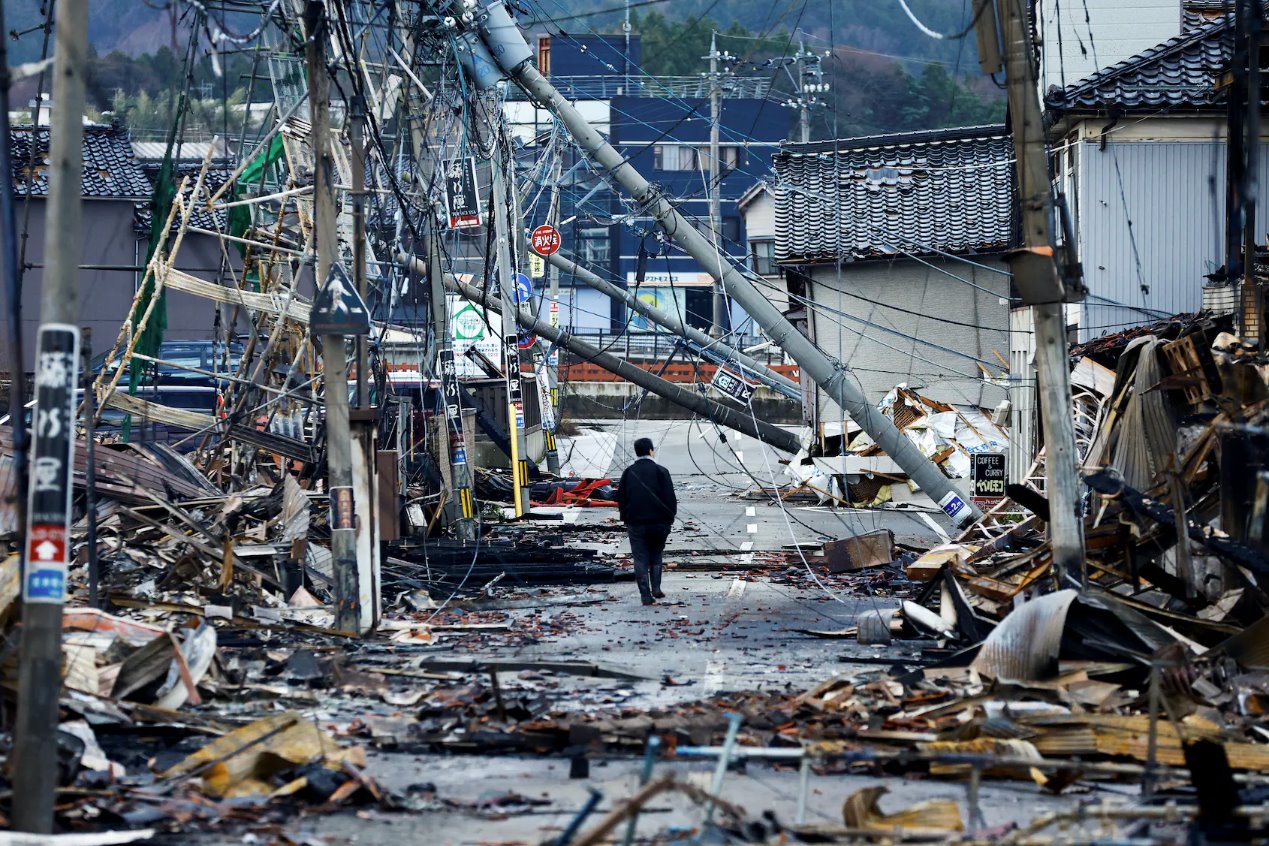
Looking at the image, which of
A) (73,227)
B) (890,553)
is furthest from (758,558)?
(73,227)

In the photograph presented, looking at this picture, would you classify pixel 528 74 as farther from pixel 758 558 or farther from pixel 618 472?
pixel 618 472

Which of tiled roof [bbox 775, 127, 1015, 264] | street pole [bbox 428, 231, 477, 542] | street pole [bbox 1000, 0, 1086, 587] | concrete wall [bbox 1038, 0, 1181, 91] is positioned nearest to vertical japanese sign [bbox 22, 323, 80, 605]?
street pole [bbox 1000, 0, 1086, 587]

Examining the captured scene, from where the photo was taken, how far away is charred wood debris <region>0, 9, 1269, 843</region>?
7832mm

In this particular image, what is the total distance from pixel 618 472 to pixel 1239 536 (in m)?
24.8

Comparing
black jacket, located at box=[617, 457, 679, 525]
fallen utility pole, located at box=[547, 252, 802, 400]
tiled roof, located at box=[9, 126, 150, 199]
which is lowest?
black jacket, located at box=[617, 457, 679, 525]

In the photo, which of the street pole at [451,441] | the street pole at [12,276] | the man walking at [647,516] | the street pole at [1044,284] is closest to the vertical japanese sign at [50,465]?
the street pole at [12,276]

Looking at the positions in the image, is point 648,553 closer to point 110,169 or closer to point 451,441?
point 451,441

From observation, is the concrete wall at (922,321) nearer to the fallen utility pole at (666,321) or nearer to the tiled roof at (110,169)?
the fallen utility pole at (666,321)

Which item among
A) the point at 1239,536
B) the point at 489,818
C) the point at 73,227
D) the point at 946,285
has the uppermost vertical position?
the point at 946,285

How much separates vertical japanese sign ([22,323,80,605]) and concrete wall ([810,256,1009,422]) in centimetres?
2785

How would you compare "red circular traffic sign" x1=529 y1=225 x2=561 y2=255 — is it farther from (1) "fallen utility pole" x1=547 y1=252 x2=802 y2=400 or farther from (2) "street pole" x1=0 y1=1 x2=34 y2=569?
(2) "street pole" x1=0 y1=1 x2=34 y2=569

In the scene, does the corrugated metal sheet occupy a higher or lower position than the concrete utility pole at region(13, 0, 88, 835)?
higher

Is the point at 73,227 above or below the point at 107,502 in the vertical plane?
above

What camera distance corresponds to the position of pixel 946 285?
35094mm
